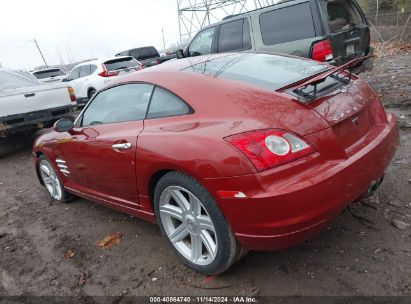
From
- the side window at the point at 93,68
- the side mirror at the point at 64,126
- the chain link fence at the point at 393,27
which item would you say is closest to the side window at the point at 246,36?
the side mirror at the point at 64,126

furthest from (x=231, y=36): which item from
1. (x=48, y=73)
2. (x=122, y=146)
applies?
(x=48, y=73)

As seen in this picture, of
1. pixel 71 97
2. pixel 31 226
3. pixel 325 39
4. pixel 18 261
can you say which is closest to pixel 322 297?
pixel 18 261

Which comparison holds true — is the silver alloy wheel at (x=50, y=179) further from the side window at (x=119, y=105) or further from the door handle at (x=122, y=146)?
the door handle at (x=122, y=146)

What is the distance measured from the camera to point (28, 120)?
739 cm

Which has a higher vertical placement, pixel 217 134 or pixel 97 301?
pixel 217 134

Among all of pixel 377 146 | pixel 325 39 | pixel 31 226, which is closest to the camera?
pixel 377 146

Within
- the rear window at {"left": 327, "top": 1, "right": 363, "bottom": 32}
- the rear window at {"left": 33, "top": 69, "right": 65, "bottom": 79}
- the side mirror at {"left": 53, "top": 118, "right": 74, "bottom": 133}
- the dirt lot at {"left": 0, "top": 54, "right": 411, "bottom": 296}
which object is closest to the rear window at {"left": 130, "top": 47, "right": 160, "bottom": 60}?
the rear window at {"left": 33, "top": 69, "right": 65, "bottom": 79}

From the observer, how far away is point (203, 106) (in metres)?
2.78

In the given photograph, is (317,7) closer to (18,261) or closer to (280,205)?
(280,205)

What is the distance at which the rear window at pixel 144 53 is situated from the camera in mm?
17905

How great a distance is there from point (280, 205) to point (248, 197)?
0.19m

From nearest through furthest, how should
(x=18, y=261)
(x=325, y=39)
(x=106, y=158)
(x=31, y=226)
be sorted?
(x=106, y=158), (x=18, y=261), (x=31, y=226), (x=325, y=39)

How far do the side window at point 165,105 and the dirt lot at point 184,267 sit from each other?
1197mm

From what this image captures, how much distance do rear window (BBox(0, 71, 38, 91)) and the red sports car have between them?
520cm
